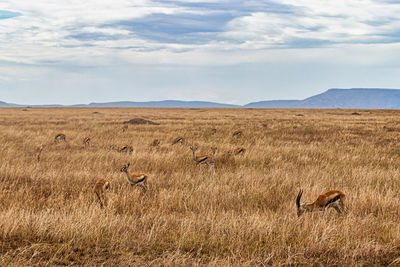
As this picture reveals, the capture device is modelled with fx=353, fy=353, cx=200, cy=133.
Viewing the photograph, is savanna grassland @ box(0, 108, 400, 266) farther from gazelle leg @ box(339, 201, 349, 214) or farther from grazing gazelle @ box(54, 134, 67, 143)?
grazing gazelle @ box(54, 134, 67, 143)

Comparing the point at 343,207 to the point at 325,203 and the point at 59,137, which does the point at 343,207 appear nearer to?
the point at 325,203

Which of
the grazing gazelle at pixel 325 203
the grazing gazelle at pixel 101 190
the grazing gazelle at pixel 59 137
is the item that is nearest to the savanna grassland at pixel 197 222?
the grazing gazelle at pixel 101 190

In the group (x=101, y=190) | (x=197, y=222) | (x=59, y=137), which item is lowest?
(x=197, y=222)

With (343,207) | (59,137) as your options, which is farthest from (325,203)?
(59,137)

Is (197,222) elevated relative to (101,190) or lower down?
lower down

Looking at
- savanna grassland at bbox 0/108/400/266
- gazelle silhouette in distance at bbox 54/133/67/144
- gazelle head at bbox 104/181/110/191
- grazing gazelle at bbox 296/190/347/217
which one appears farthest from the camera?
gazelle silhouette in distance at bbox 54/133/67/144

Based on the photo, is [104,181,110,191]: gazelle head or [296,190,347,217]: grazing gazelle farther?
[104,181,110,191]: gazelle head

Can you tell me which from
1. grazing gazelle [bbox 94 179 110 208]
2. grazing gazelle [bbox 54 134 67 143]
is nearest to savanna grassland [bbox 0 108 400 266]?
grazing gazelle [bbox 94 179 110 208]

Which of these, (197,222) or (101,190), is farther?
(101,190)

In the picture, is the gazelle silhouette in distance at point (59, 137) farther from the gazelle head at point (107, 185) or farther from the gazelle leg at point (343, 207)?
the gazelle leg at point (343, 207)

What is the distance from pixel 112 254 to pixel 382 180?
26.7ft

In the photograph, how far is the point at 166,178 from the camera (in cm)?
1009

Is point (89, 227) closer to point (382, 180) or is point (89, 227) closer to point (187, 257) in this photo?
point (187, 257)

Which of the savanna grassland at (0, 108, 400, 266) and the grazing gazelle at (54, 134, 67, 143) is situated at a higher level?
the grazing gazelle at (54, 134, 67, 143)
